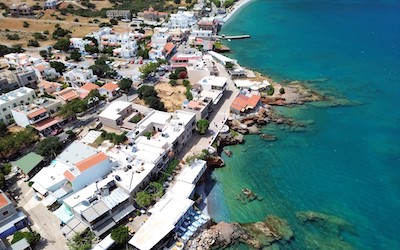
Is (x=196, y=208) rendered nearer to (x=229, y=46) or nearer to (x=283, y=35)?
(x=229, y=46)

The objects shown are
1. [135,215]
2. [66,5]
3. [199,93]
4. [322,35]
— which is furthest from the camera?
[66,5]

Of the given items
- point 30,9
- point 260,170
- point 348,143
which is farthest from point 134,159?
point 30,9

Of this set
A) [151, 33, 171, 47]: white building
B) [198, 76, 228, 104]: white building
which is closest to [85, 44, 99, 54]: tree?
[151, 33, 171, 47]: white building

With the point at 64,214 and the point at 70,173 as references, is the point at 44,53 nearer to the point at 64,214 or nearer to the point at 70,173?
the point at 70,173

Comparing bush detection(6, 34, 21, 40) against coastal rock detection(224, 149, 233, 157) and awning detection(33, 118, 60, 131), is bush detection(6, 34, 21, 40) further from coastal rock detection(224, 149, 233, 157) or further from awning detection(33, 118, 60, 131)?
coastal rock detection(224, 149, 233, 157)

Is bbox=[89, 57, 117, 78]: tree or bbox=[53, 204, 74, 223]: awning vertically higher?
bbox=[89, 57, 117, 78]: tree

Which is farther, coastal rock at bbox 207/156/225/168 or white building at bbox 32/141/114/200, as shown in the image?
coastal rock at bbox 207/156/225/168

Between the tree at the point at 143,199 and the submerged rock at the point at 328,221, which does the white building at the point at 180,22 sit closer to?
the tree at the point at 143,199

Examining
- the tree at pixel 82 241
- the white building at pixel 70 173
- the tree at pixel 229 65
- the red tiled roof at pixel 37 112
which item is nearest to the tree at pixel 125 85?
the red tiled roof at pixel 37 112
